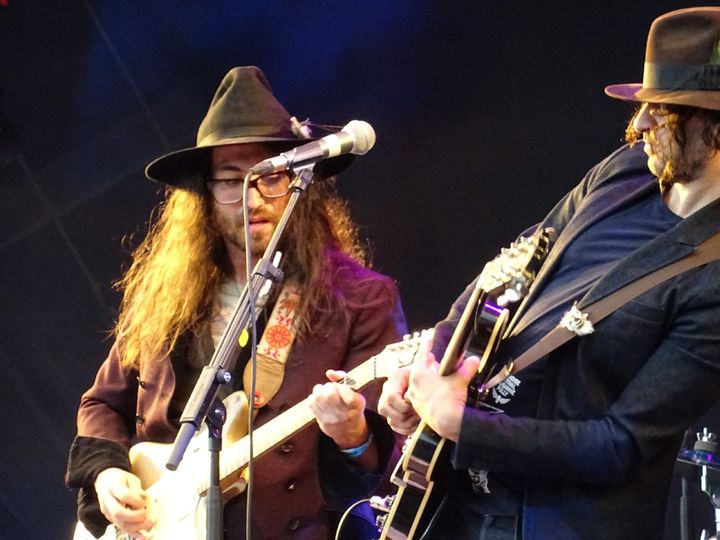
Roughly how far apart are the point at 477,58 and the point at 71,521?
9.15ft

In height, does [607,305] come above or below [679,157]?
below

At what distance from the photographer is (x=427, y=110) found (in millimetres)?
4762

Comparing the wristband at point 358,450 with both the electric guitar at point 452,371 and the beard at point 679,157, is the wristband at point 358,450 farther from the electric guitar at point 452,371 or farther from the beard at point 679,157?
the beard at point 679,157

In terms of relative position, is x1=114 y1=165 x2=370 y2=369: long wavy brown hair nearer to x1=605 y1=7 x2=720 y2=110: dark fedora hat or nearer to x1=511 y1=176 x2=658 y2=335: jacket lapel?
x1=511 y1=176 x2=658 y2=335: jacket lapel

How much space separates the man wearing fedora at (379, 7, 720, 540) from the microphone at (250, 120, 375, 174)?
1.95ft

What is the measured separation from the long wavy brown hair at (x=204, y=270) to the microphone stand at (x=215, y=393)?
30.2 inches

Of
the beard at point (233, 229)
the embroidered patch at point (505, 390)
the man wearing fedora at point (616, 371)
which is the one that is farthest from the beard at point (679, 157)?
the beard at point (233, 229)

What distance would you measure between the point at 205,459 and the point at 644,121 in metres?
1.68

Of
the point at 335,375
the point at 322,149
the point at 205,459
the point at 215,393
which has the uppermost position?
the point at 322,149

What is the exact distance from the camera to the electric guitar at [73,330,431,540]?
313 cm

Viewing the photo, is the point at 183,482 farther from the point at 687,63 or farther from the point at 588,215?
the point at 687,63

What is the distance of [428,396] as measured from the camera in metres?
2.49

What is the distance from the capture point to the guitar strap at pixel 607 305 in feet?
7.79

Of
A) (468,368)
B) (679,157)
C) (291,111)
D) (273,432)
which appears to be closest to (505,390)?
(468,368)
